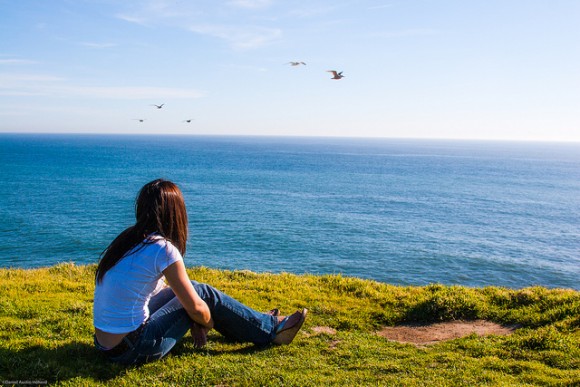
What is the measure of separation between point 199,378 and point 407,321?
537 cm

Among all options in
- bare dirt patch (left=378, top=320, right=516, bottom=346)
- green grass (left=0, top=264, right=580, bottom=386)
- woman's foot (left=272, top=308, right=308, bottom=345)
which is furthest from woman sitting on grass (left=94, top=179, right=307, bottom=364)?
bare dirt patch (left=378, top=320, right=516, bottom=346)

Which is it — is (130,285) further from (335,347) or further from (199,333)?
(335,347)

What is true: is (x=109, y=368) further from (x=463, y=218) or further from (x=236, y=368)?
(x=463, y=218)

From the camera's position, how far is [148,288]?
16.9ft

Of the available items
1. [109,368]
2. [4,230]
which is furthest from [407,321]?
[4,230]

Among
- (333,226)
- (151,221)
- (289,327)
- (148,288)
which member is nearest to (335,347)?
(289,327)

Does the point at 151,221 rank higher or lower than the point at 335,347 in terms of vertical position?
higher

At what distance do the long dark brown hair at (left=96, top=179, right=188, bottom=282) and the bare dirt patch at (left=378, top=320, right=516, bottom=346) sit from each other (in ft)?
16.3

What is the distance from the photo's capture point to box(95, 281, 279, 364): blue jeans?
5.40 m

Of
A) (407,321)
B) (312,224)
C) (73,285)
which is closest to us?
(407,321)

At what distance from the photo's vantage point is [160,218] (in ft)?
16.6

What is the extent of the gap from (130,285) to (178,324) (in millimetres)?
923

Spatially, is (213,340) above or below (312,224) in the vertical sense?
above

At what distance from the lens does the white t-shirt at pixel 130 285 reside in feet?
16.2
